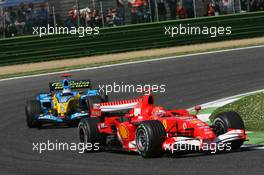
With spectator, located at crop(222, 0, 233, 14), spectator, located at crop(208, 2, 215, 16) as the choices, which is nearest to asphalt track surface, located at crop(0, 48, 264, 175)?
spectator, located at crop(208, 2, 215, 16)

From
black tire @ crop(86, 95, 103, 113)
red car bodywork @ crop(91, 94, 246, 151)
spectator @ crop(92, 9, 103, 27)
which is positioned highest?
spectator @ crop(92, 9, 103, 27)

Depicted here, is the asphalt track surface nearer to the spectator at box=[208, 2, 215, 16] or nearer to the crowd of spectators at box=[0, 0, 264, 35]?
the crowd of spectators at box=[0, 0, 264, 35]

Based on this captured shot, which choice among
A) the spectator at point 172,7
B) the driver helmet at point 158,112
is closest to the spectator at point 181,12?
the spectator at point 172,7

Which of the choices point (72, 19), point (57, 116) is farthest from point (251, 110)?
point (72, 19)

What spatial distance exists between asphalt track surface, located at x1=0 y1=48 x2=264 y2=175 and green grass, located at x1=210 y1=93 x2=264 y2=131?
7.83 ft

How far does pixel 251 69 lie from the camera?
2289cm

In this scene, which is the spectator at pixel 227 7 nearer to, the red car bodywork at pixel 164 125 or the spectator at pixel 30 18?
the spectator at pixel 30 18

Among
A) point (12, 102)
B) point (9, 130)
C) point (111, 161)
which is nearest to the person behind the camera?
point (111, 161)

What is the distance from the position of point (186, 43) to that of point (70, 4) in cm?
470

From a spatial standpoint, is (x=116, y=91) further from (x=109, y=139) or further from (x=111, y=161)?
(x=111, y=161)

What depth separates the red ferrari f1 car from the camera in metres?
11.0

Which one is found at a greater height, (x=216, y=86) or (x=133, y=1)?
(x=133, y=1)

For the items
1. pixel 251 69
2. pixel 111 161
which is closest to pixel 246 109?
pixel 111 161

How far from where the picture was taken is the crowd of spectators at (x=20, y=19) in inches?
1125
